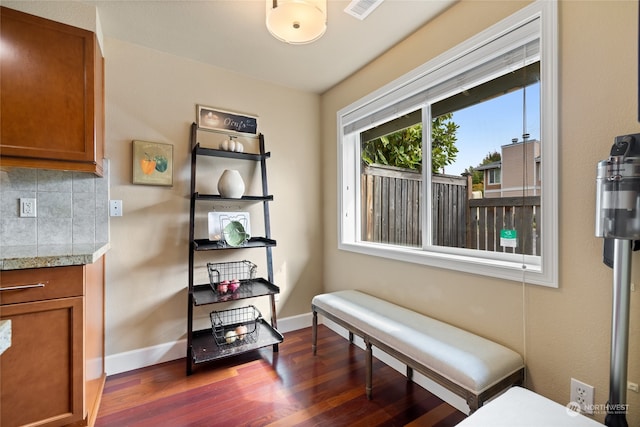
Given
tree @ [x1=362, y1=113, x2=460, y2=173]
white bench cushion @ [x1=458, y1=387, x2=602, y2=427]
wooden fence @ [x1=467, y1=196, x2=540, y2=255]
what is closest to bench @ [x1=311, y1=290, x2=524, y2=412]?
white bench cushion @ [x1=458, y1=387, x2=602, y2=427]

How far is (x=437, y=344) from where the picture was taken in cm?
148

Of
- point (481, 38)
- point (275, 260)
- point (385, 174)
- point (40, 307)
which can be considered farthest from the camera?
point (275, 260)

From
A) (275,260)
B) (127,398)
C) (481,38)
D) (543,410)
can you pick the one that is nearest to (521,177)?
(481,38)

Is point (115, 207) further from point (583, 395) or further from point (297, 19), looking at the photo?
point (583, 395)

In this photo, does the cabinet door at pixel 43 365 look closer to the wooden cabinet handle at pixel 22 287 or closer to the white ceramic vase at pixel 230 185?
the wooden cabinet handle at pixel 22 287

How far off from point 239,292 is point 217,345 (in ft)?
1.40

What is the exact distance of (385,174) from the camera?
2.60 meters

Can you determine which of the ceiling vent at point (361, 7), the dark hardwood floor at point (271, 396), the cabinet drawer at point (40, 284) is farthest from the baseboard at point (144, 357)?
the ceiling vent at point (361, 7)

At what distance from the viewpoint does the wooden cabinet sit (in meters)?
1.28

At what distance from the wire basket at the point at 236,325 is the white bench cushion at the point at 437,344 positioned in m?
0.76

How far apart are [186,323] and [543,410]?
91.8 inches

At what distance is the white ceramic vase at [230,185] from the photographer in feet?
7.52

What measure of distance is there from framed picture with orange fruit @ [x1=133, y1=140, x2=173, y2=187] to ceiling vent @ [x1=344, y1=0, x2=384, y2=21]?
5.41 ft

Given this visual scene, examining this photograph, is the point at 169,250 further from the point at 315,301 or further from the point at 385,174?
the point at 385,174
